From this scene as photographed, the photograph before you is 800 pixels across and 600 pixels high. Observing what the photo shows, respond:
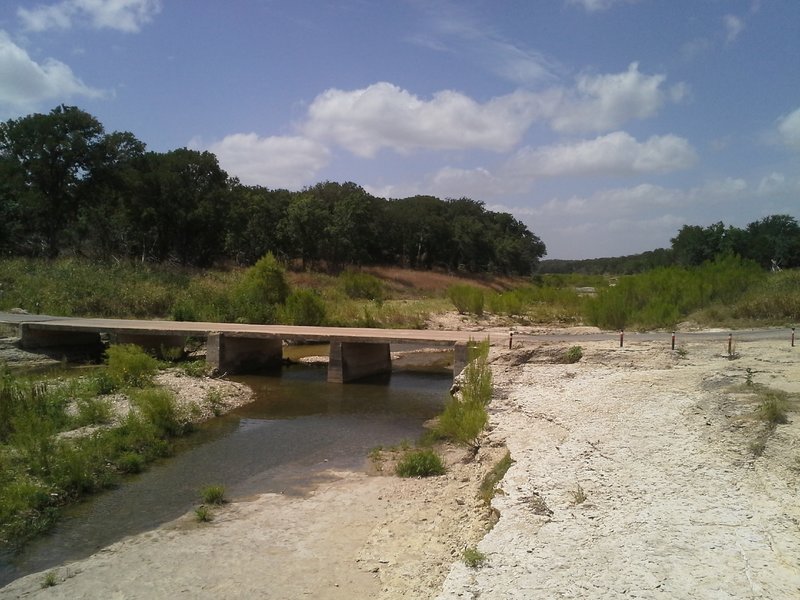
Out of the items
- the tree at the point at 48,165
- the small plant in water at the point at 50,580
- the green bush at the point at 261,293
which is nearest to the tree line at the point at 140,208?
the tree at the point at 48,165

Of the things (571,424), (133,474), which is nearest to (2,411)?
(133,474)

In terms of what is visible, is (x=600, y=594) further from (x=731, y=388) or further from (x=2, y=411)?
(x=2, y=411)

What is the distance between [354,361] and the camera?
80.2 feet

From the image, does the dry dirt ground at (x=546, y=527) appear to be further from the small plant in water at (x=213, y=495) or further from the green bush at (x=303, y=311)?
the green bush at (x=303, y=311)

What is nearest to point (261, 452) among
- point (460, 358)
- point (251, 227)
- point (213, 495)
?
point (213, 495)

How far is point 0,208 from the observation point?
144 ft

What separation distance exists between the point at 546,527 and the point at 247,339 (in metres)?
20.3

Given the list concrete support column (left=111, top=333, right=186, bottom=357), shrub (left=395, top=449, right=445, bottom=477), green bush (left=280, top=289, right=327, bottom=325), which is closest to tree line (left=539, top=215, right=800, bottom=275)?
green bush (left=280, top=289, right=327, bottom=325)

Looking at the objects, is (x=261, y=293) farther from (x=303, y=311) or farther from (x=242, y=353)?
(x=242, y=353)

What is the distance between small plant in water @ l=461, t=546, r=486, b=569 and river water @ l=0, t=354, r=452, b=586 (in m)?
5.19

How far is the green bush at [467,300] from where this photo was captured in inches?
1550

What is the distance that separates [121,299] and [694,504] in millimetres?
32944

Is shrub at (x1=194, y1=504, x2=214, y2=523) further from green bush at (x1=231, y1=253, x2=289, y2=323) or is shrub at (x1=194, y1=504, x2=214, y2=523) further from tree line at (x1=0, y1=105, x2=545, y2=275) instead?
tree line at (x1=0, y1=105, x2=545, y2=275)

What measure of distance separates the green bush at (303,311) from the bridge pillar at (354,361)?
6948mm
